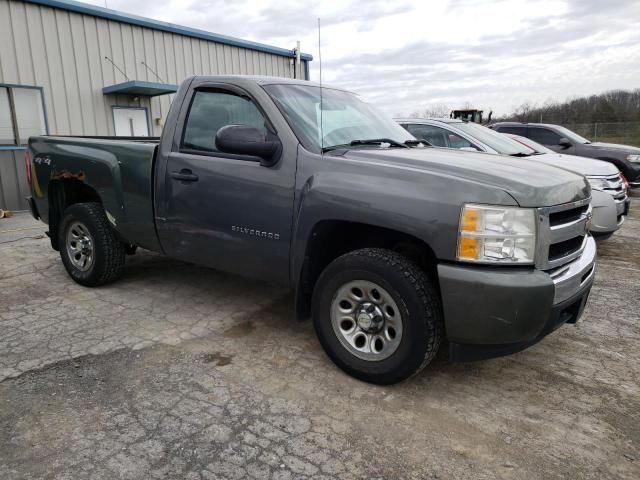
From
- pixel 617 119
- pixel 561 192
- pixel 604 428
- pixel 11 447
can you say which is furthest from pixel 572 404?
pixel 617 119

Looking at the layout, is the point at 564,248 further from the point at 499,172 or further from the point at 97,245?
the point at 97,245

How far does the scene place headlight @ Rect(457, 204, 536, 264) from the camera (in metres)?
2.53

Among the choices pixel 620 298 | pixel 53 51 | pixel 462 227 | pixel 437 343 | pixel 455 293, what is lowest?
pixel 620 298

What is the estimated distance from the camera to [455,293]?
259 cm

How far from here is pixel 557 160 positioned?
280 inches

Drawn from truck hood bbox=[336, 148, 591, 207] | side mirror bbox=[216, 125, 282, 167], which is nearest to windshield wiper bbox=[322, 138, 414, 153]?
truck hood bbox=[336, 148, 591, 207]

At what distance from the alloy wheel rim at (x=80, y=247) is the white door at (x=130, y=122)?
734 centimetres

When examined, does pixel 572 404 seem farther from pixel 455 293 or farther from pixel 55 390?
pixel 55 390

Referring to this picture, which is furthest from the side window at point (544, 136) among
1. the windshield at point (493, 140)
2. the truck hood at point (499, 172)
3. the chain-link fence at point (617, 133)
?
the chain-link fence at point (617, 133)

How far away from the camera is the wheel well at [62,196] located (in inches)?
192

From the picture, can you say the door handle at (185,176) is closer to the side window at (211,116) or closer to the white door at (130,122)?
the side window at (211,116)

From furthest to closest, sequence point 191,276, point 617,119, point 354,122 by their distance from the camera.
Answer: point 617,119 → point 191,276 → point 354,122

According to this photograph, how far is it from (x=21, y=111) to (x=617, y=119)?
105ft

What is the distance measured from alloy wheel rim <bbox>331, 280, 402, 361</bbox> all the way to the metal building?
9.11 meters
